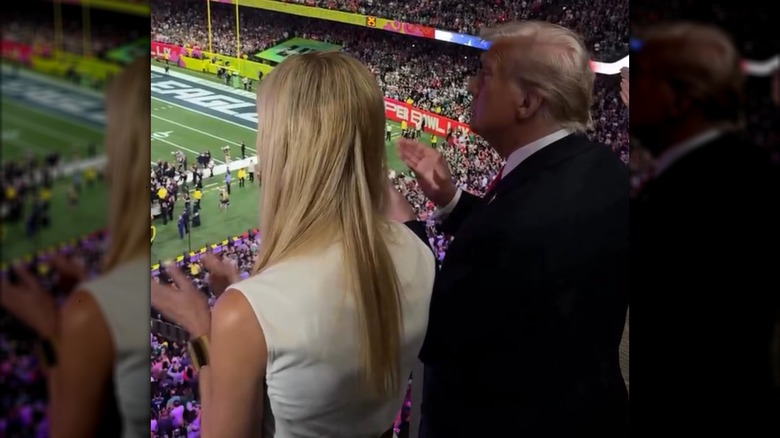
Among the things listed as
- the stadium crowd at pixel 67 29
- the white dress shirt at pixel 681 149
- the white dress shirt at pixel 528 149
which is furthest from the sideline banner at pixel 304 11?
the white dress shirt at pixel 681 149

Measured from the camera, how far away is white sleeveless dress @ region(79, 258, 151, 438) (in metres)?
1.90

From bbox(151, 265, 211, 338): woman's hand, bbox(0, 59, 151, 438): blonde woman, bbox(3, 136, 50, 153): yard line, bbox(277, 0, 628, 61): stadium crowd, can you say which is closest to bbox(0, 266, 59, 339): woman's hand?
bbox(0, 59, 151, 438): blonde woman

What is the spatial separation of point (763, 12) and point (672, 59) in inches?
8.0

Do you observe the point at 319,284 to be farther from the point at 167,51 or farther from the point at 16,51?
the point at 167,51

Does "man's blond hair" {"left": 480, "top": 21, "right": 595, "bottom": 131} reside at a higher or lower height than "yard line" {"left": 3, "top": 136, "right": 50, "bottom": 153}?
higher

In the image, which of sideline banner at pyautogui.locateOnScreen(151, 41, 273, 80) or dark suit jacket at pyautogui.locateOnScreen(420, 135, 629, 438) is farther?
sideline banner at pyautogui.locateOnScreen(151, 41, 273, 80)

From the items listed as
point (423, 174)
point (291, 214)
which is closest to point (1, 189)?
point (291, 214)

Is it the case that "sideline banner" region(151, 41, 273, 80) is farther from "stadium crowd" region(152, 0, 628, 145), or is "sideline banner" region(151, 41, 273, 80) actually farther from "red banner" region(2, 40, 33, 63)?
"red banner" region(2, 40, 33, 63)

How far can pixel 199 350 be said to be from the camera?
204 centimetres

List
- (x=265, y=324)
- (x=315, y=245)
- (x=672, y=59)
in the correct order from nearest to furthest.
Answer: (x=265, y=324)
(x=315, y=245)
(x=672, y=59)

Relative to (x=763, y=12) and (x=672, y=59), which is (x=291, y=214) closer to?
(x=672, y=59)

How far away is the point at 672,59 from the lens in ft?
5.78

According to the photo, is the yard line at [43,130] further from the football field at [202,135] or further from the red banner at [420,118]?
the red banner at [420,118]

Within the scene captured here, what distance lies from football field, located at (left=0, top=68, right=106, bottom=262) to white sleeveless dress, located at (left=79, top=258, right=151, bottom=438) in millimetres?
141
